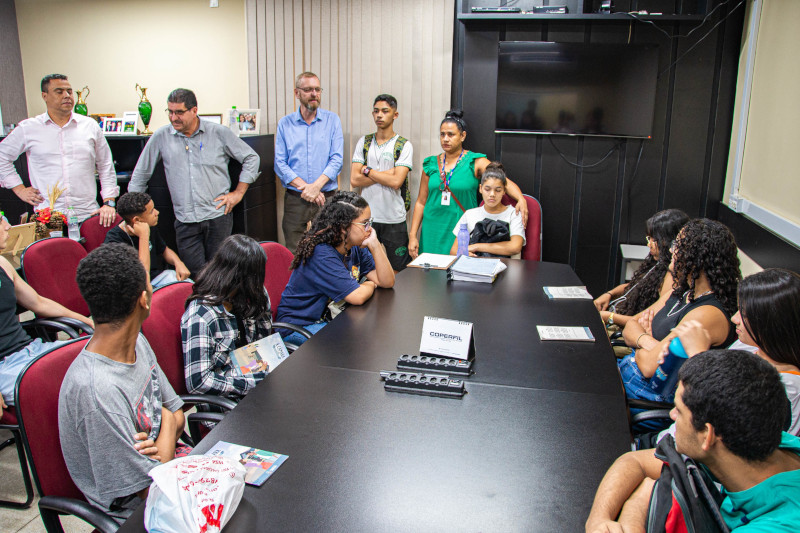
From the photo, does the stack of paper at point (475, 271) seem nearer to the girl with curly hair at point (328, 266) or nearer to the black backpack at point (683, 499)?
the girl with curly hair at point (328, 266)

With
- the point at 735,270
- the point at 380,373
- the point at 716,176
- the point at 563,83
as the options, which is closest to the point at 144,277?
the point at 380,373

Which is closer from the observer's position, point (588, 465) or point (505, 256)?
point (588, 465)

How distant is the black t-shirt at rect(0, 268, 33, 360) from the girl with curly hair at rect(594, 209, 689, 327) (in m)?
2.63

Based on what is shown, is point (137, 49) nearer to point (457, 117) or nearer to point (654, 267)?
point (457, 117)

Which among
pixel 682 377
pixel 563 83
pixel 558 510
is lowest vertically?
pixel 558 510

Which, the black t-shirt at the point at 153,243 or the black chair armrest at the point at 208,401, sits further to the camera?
the black t-shirt at the point at 153,243

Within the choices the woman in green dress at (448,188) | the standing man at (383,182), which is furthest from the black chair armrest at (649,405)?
the standing man at (383,182)

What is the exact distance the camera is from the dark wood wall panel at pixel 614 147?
4430 millimetres

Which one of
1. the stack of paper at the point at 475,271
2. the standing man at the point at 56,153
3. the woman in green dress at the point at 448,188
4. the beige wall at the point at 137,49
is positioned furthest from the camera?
the beige wall at the point at 137,49

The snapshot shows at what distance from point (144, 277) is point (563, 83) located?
381cm

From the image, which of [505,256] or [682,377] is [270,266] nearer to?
[505,256]

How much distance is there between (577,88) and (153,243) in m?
3.28

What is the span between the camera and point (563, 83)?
180 inches

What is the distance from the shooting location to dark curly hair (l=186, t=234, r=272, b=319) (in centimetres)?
211
